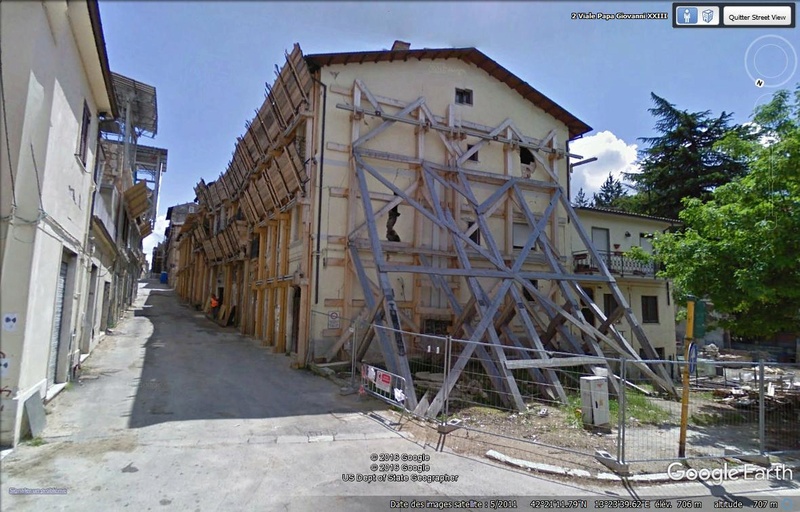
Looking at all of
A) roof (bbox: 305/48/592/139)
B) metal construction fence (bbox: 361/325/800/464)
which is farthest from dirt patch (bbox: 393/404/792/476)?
roof (bbox: 305/48/592/139)

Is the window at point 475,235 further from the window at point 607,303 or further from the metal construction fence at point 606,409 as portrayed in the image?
the window at point 607,303

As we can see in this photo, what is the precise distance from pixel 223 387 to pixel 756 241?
458 inches

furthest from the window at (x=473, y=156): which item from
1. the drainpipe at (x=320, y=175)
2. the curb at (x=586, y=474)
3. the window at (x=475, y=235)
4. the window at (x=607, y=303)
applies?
the curb at (x=586, y=474)

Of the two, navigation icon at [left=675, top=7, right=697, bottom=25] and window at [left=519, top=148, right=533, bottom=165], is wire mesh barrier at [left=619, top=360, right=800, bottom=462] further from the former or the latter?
window at [left=519, top=148, right=533, bottom=165]

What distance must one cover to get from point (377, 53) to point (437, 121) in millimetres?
3152

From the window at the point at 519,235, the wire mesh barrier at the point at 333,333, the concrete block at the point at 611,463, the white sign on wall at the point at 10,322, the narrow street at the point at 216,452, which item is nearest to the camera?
the narrow street at the point at 216,452

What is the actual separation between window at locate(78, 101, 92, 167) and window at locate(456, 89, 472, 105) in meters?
11.9

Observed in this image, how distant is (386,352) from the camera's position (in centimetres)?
923

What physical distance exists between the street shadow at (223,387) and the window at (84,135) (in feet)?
16.3

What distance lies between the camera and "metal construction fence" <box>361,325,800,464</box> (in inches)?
261

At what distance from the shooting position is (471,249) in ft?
48.8

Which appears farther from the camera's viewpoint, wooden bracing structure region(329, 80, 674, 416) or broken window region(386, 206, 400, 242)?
broken window region(386, 206, 400, 242)

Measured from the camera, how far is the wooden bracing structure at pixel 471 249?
1034 centimetres

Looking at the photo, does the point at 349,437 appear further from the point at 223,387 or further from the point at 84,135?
the point at 84,135
